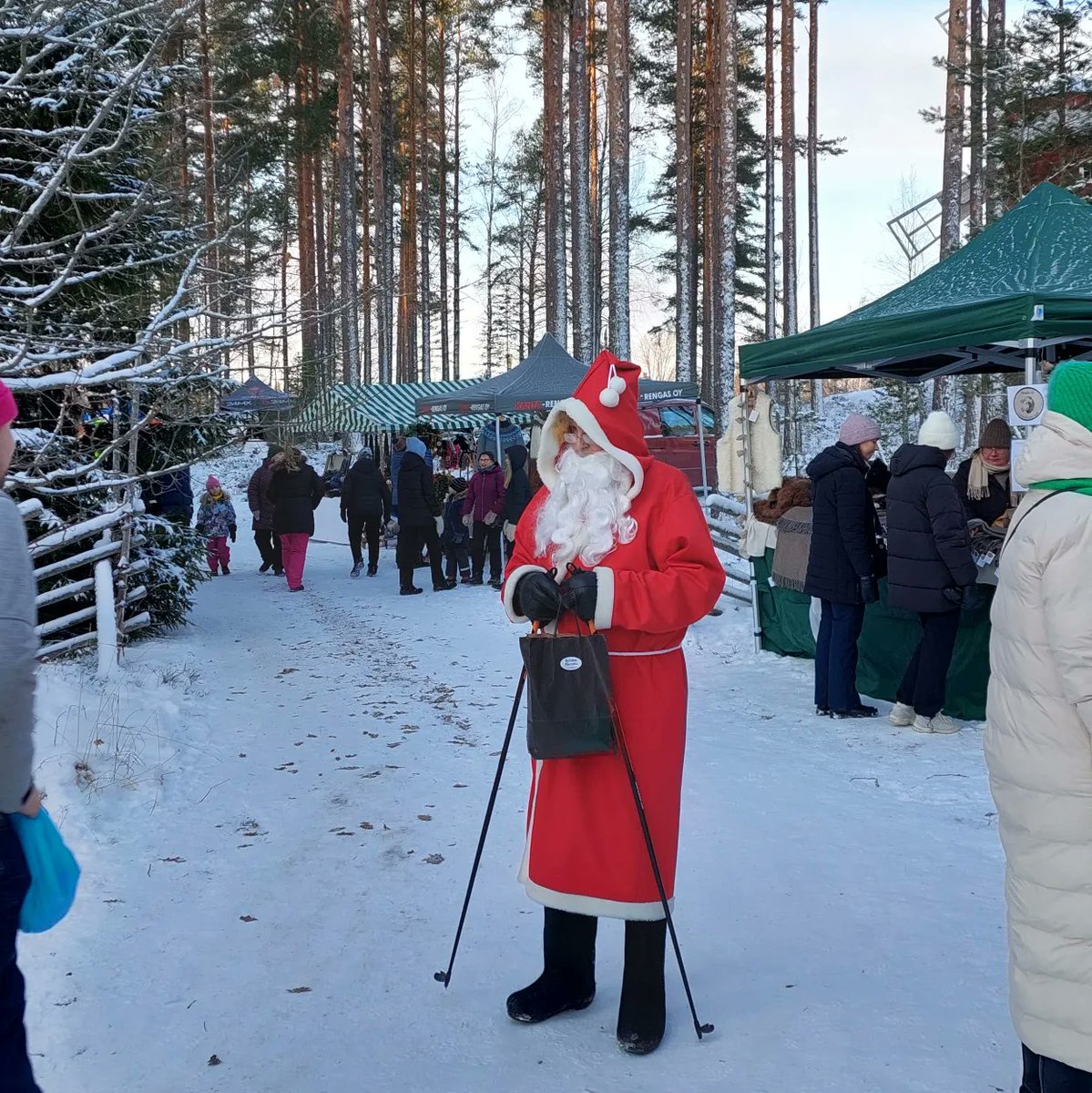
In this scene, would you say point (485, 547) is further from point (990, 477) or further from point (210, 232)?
point (990, 477)

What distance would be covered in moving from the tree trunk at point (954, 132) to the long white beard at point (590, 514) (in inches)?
Answer: 672

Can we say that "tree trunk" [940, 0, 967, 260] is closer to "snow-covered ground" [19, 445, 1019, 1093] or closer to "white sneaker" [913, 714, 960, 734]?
"white sneaker" [913, 714, 960, 734]

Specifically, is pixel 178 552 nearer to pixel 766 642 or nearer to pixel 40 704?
pixel 40 704

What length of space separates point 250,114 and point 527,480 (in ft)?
48.2

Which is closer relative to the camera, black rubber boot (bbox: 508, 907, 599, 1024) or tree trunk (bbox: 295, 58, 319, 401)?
black rubber boot (bbox: 508, 907, 599, 1024)

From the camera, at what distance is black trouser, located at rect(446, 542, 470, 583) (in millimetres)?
13836

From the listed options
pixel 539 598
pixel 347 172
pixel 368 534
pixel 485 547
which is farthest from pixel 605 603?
pixel 347 172

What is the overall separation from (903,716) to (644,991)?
410 centimetres

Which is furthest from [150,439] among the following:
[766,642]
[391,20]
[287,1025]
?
[391,20]

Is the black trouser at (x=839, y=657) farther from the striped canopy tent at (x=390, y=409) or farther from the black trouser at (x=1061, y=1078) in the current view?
the striped canopy tent at (x=390, y=409)

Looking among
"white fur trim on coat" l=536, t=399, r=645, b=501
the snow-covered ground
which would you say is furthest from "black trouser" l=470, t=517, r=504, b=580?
"white fur trim on coat" l=536, t=399, r=645, b=501

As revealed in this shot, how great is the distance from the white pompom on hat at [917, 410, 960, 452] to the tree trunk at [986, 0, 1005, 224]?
11871 millimetres

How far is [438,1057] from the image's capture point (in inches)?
117

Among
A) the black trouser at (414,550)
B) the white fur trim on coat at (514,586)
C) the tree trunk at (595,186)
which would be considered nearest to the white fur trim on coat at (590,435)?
the white fur trim on coat at (514,586)
